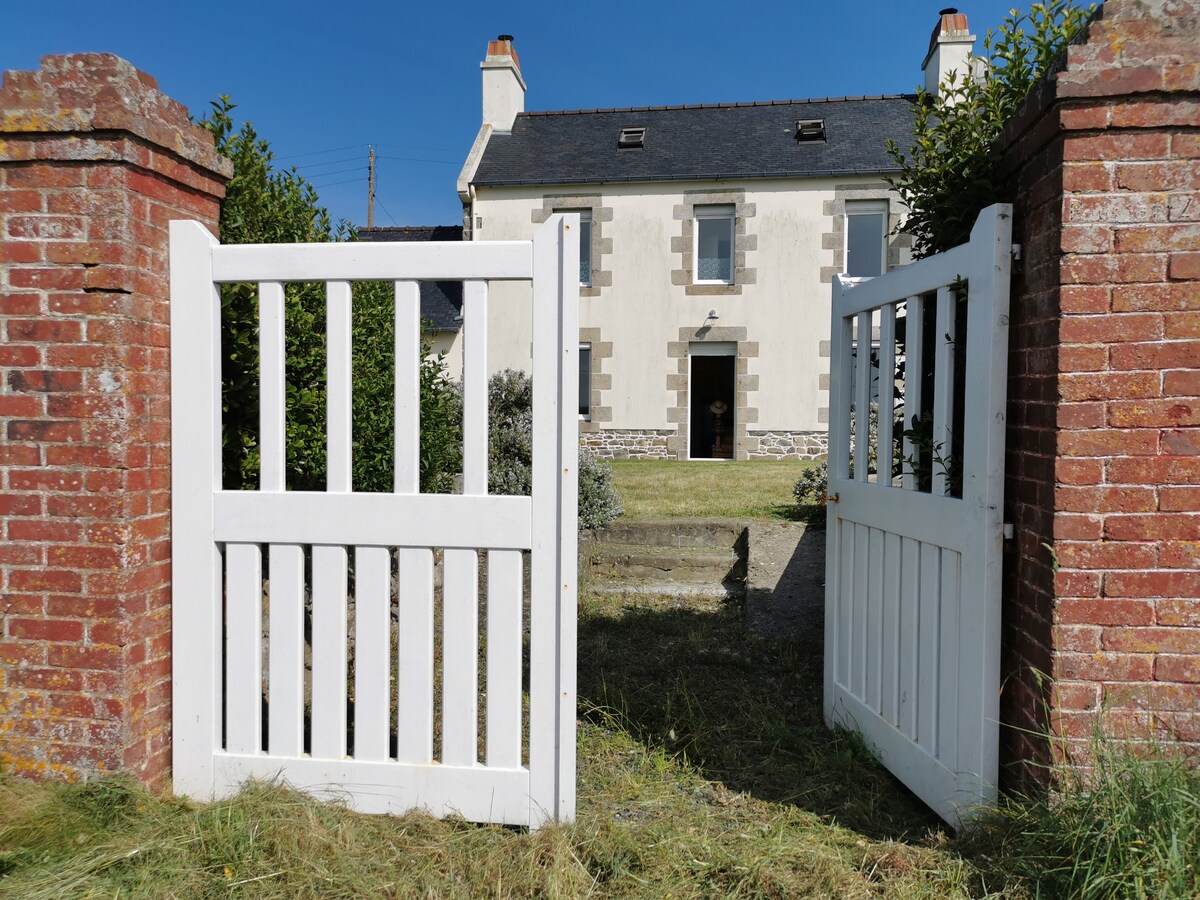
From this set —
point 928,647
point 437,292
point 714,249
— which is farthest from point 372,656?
point 437,292

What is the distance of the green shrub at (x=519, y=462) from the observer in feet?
22.4

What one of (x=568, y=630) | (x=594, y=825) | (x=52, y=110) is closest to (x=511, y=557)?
(x=568, y=630)

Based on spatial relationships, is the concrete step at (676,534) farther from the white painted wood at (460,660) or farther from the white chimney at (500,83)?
the white chimney at (500,83)

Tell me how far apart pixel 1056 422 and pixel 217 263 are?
2.44 meters

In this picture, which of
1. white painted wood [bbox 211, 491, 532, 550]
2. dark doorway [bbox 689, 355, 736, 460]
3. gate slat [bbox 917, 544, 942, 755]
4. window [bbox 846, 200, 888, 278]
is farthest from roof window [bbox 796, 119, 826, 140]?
white painted wood [bbox 211, 491, 532, 550]

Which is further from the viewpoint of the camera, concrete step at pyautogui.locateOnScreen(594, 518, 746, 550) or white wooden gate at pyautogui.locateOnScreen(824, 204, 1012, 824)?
concrete step at pyautogui.locateOnScreen(594, 518, 746, 550)

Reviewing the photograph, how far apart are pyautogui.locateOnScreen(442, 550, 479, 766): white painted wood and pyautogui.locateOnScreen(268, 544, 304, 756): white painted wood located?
461 mm

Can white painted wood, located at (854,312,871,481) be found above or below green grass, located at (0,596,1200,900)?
above

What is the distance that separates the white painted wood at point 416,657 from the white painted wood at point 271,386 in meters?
0.47

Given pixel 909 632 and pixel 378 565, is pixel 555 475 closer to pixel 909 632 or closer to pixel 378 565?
pixel 378 565

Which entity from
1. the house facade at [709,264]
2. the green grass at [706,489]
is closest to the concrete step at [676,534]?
the green grass at [706,489]

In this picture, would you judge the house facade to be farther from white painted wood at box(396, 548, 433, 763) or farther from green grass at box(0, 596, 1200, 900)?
white painted wood at box(396, 548, 433, 763)

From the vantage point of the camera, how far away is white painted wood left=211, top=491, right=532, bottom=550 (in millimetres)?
2367

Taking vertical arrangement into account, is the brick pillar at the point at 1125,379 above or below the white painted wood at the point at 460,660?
above
